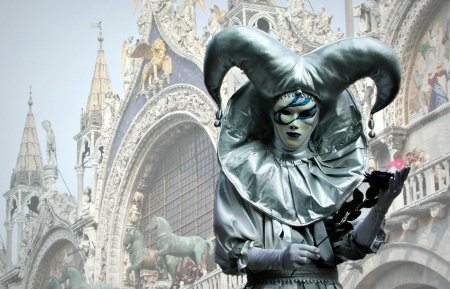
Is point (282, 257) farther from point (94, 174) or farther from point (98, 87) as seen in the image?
point (98, 87)

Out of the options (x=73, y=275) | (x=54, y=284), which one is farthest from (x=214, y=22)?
(x=54, y=284)

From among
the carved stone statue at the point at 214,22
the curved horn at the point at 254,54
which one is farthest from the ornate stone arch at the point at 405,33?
the curved horn at the point at 254,54

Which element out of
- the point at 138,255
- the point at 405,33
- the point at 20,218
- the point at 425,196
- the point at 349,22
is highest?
the point at 20,218

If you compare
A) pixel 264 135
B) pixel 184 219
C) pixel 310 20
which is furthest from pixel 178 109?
pixel 264 135

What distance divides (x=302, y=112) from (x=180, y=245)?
1628cm

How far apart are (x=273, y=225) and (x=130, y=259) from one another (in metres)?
18.1

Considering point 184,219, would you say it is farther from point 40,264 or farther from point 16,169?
point 16,169

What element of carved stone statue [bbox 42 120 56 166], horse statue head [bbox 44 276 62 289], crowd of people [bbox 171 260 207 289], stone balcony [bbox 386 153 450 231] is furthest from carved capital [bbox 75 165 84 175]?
stone balcony [bbox 386 153 450 231]

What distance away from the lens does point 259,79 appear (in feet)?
10.2

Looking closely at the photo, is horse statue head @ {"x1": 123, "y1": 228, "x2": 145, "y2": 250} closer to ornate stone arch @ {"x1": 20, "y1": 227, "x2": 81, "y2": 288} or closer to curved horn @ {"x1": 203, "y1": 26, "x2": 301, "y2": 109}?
ornate stone arch @ {"x1": 20, "y1": 227, "x2": 81, "y2": 288}

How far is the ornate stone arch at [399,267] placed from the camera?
41.5 ft

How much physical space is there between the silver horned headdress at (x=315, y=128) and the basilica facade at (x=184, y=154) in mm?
9368

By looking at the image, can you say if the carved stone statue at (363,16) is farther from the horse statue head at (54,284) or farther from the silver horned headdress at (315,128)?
the silver horned headdress at (315,128)

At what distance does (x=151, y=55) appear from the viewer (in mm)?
21672
